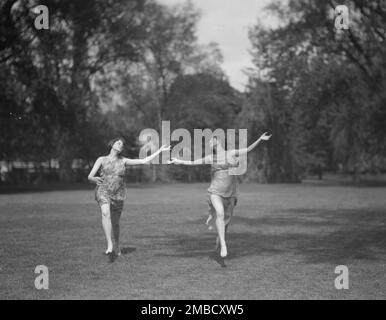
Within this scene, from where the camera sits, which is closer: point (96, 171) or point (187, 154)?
point (96, 171)

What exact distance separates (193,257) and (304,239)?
3741 mm

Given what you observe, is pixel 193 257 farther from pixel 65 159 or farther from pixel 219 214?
pixel 65 159

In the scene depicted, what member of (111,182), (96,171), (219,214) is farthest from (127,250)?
(219,214)

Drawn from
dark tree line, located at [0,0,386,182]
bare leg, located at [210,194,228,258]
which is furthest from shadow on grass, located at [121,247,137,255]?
dark tree line, located at [0,0,386,182]

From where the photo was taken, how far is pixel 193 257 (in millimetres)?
11141

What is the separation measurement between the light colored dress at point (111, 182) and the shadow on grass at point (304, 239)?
157cm

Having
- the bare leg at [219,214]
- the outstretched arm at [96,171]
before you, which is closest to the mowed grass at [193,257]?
the bare leg at [219,214]

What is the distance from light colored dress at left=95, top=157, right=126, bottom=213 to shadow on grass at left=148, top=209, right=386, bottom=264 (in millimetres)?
1574

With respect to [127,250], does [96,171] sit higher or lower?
higher

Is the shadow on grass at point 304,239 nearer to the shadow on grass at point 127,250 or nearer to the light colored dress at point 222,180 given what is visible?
the shadow on grass at point 127,250

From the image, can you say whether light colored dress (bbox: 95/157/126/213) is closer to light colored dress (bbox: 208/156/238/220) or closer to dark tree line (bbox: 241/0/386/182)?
light colored dress (bbox: 208/156/238/220)

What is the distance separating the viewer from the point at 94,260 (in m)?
10.7

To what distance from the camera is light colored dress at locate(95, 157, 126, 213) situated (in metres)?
11.5
